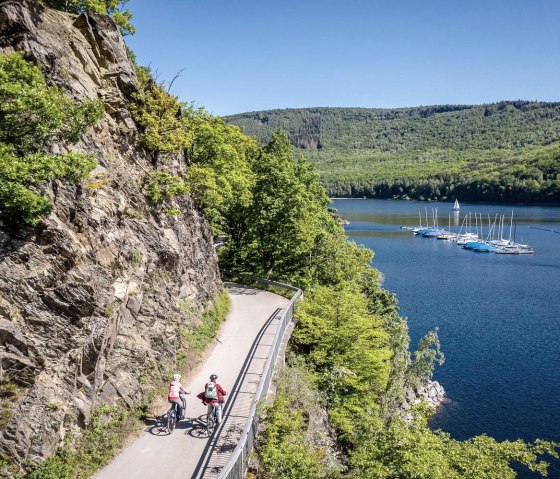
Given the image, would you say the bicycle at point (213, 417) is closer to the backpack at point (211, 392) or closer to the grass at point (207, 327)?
the backpack at point (211, 392)

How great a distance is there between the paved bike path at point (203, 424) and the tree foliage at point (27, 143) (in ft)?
22.9

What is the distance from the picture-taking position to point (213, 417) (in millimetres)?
14773

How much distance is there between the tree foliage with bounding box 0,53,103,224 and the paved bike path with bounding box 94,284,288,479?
6.99 metres

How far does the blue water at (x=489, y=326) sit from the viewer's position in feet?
110

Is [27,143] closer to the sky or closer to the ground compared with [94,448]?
closer to the sky

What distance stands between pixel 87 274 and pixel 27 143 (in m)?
3.88

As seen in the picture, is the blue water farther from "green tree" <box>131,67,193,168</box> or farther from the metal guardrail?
"green tree" <box>131,67,193,168</box>

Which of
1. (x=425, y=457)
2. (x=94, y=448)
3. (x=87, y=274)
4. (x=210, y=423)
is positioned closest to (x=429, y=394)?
(x=425, y=457)

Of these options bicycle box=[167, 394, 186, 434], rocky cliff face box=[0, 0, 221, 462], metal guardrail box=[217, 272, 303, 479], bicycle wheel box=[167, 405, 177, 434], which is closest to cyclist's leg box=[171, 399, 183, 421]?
bicycle box=[167, 394, 186, 434]

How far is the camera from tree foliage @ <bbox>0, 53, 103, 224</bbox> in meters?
11.3

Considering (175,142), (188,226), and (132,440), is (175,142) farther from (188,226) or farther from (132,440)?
(132,440)

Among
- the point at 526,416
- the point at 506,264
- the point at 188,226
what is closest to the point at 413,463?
the point at 188,226

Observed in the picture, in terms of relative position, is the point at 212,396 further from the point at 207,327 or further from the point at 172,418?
the point at 207,327

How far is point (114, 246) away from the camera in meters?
15.8
